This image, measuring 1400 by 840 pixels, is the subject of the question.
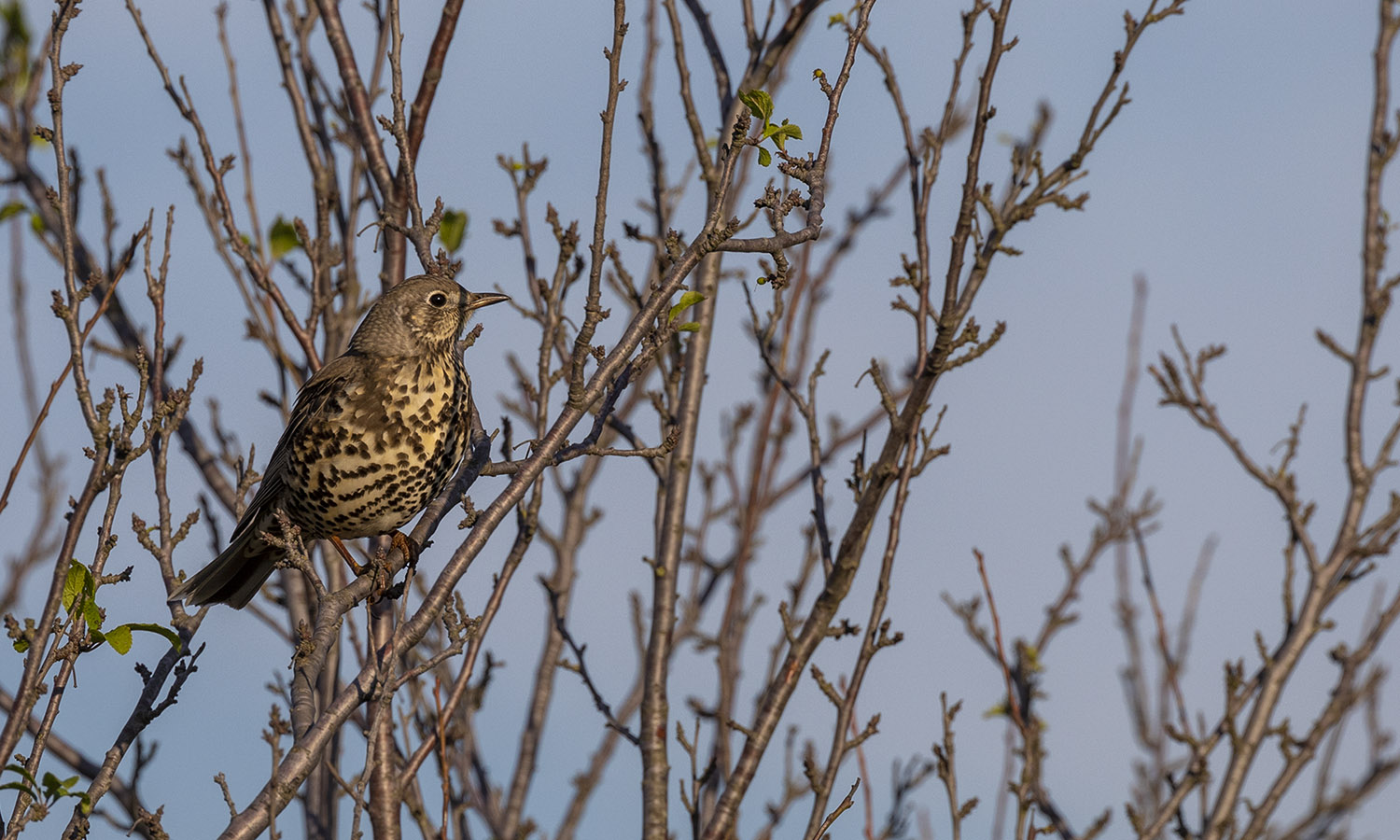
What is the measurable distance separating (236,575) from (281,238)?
5.06ft

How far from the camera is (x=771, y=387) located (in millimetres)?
6379

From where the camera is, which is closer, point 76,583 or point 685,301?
point 76,583

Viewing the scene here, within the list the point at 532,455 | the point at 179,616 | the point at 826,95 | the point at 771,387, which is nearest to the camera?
the point at 826,95

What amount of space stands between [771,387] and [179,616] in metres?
2.90

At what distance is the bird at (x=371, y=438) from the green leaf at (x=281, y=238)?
740 mm

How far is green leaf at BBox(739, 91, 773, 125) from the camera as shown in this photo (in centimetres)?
365

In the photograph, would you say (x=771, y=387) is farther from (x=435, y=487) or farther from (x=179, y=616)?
(x=179, y=616)

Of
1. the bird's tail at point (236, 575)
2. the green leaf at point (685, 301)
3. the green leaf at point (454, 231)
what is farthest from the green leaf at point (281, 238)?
the green leaf at point (685, 301)

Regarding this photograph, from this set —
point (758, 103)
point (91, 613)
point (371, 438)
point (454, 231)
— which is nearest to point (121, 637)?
point (91, 613)

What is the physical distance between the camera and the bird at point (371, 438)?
17.2 ft

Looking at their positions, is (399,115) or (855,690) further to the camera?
(855,690)

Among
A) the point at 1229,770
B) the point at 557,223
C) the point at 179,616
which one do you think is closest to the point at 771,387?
the point at 557,223

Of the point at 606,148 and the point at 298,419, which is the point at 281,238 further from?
the point at 606,148

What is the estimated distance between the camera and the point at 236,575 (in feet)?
18.3
